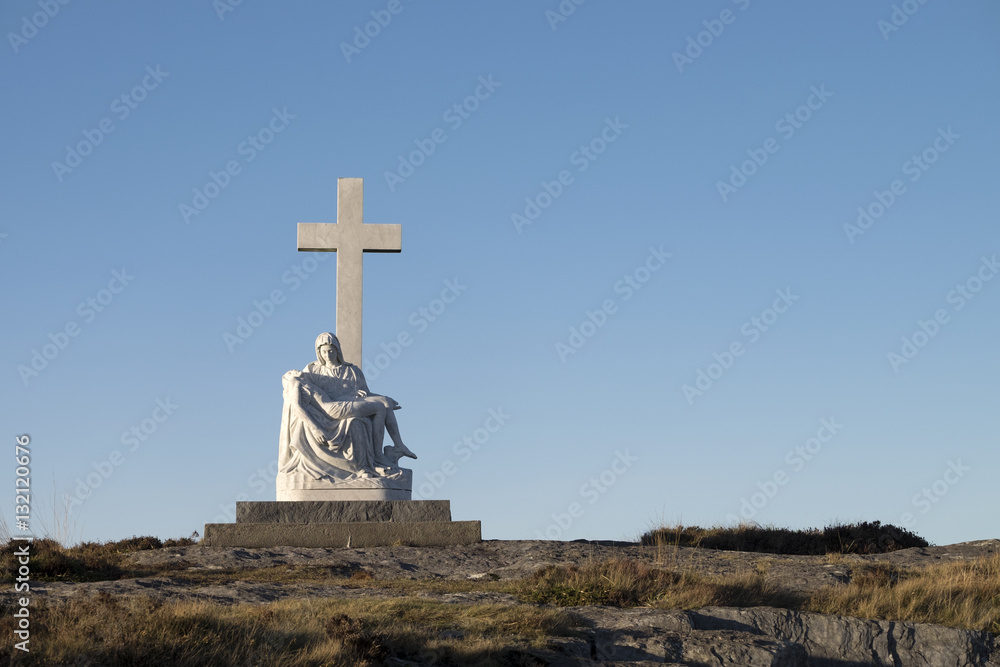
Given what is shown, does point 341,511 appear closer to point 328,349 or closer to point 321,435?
point 321,435

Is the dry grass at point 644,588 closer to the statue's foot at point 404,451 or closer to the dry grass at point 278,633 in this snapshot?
the dry grass at point 278,633

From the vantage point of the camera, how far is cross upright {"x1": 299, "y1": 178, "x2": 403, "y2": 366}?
16203 mm

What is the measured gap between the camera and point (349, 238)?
16438 millimetres

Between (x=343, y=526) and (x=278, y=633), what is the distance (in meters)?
7.22

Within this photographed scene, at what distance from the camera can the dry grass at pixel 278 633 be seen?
6082 mm

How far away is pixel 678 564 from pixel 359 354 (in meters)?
6.38

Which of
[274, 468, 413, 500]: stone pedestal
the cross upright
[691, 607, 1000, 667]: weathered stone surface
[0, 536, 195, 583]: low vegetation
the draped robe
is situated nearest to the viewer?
[691, 607, 1000, 667]: weathered stone surface

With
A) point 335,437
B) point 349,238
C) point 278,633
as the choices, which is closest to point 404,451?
point 335,437

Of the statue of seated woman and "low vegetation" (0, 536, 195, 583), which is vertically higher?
the statue of seated woman

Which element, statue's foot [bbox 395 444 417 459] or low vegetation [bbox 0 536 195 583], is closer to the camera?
low vegetation [bbox 0 536 195 583]

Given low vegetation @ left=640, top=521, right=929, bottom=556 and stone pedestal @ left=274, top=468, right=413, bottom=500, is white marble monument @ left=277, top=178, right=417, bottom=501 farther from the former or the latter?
low vegetation @ left=640, top=521, right=929, bottom=556

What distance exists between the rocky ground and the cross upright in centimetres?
468

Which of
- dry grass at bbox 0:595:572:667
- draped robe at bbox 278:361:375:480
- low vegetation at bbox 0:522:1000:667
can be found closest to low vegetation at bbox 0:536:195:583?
low vegetation at bbox 0:522:1000:667

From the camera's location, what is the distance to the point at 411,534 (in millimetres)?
13758
